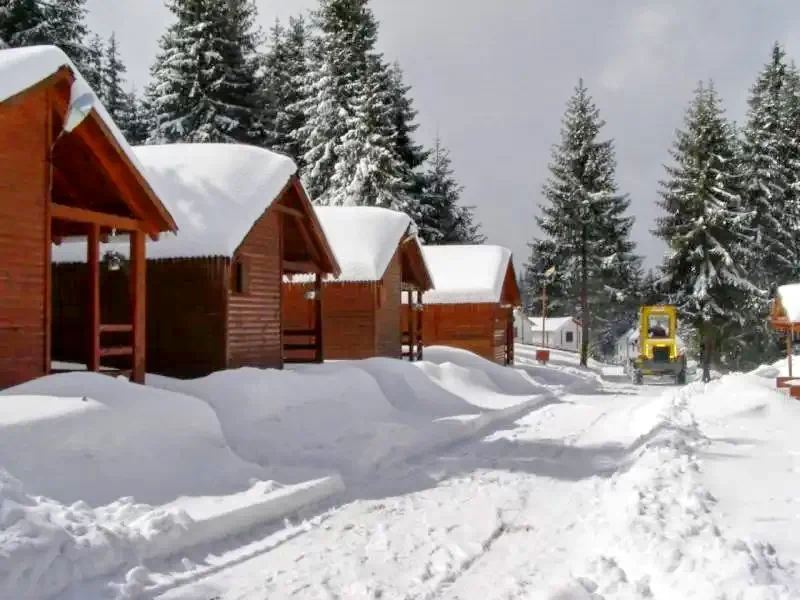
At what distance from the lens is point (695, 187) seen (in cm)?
4159

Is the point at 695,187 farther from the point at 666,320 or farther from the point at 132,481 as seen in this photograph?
the point at 132,481

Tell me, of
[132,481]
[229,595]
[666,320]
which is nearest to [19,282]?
[132,481]

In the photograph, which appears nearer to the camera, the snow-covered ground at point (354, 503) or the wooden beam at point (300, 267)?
the snow-covered ground at point (354, 503)

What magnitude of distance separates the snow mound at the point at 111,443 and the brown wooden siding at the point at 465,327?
2682 cm

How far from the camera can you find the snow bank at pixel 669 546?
17.6 ft

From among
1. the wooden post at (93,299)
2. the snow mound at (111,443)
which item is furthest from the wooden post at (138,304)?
the snow mound at (111,443)

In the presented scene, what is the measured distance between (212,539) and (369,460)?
4288mm

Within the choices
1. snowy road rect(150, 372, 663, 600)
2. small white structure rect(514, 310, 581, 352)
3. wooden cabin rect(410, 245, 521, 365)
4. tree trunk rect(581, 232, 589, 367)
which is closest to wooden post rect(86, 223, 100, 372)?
snowy road rect(150, 372, 663, 600)

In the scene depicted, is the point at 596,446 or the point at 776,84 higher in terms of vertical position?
the point at 776,84

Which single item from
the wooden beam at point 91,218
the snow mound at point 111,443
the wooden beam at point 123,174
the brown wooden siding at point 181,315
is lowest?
the snow mound at point 111,443

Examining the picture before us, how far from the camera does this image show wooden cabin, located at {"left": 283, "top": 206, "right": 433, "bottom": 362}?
26.6 meters

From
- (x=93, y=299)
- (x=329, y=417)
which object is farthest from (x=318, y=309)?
(x=93, y=299)

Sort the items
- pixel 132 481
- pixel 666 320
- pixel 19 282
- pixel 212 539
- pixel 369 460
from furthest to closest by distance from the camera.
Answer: pixel 666 320, pixel 369 460, pixel 19 282, pixel 132 481, pixel 212 539

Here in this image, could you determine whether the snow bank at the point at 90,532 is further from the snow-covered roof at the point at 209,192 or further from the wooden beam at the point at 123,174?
the snow-covered roof at the point at 209,192
